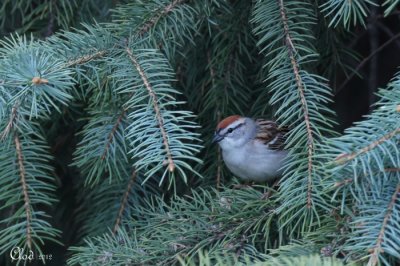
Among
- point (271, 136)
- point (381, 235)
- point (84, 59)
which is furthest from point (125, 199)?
point (381, 235)

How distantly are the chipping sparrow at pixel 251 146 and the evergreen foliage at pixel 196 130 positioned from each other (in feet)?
0.17

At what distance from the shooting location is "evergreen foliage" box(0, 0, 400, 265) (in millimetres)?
1622

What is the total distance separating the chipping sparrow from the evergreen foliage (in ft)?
0.17

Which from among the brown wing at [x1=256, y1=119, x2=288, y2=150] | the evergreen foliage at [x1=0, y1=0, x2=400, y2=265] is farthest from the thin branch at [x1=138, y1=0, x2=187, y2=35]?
the brown wing at [x1=256, y1=119, x2=288, y2=150]

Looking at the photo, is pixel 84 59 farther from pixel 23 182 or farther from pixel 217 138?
pixel 217 138

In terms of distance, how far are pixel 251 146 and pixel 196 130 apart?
322 mm

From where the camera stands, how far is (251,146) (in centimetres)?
293

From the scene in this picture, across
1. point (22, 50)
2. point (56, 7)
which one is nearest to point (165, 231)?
point (22, 50)

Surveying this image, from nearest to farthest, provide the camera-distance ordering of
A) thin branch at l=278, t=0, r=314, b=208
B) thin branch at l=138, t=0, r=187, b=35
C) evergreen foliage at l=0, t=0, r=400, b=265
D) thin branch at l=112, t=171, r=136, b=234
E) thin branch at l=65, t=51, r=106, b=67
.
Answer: evergreen foliage at l=0, t=0, r=400, b=265 < thin branch at l=278, t=0, r=314, b=208 < thin branch at l=65, t=51, r=106, b=67 < thin branch at l=138, t=0, r=187, b=35 < thin branch at l=112, t=171, r=136, b=234

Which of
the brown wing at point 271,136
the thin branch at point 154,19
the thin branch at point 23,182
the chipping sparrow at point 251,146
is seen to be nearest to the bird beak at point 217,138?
the chipping sparrow at point 251,146

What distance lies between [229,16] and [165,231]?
815mm

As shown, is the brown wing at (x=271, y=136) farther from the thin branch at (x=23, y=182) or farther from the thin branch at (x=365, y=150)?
the thin branch at (x=365, y=150)

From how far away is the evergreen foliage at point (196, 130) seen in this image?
1.62 meters

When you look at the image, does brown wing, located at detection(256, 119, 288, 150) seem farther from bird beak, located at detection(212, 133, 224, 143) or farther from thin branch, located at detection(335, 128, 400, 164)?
thin branch, located at detection(335, 128, 400, 164)
